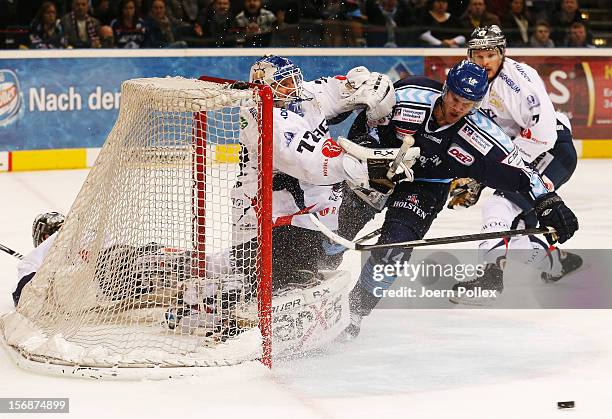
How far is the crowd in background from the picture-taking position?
8.38 metres

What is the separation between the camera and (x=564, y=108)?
897 centimetres

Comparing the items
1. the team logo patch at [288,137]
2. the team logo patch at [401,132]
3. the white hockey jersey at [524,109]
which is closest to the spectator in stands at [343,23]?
the white hockey jersey at [524,109]

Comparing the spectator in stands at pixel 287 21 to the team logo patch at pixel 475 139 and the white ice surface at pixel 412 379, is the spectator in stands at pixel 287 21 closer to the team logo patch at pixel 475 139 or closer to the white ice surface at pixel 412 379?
the white ice surface at pixel 412 379

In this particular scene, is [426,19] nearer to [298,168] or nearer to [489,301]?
[489,301]

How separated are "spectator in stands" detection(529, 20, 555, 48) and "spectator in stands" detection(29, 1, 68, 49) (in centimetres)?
356

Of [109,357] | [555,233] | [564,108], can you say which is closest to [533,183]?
[555,233]

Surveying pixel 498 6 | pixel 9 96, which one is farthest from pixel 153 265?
pixel 498 6

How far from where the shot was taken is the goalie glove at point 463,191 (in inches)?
194

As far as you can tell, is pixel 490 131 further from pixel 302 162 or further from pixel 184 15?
pixel 184 15

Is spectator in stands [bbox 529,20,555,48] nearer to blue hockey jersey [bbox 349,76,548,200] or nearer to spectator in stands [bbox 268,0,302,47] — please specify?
spectator in stands [bbox 268,0,302,47]

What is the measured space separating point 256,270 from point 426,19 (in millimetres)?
5736

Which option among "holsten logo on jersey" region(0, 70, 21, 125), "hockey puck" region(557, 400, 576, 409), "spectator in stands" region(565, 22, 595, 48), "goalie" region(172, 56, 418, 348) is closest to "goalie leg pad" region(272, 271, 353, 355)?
"goalie" region(172, 56, 418, 348)

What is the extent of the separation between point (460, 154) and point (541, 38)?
16.3 ft

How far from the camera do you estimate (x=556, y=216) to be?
446 centimetres
